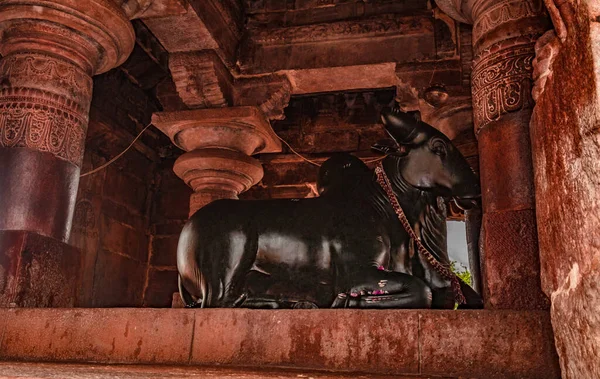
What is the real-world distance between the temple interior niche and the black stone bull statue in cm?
24

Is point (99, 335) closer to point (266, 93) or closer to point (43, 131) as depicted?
point (43, 131)

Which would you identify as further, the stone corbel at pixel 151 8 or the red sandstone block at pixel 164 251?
the red sandstone block at pixel 164 251

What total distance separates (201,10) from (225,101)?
2.80 feet

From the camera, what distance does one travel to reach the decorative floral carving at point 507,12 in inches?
112

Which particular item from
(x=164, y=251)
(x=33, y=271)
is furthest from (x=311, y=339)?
(x=164, y=251)

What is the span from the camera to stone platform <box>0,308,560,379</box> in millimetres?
2008

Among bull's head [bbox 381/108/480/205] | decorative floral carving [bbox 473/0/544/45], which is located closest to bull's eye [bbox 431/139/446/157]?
bull's head [bbox 381/108/480/205]

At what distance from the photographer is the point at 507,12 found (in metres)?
2.88

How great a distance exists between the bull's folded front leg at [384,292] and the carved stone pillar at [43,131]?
1.71m

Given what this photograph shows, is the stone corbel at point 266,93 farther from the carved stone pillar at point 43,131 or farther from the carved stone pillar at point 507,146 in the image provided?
the carved stone pillar at point 507,146

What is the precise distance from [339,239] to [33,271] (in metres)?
1.69

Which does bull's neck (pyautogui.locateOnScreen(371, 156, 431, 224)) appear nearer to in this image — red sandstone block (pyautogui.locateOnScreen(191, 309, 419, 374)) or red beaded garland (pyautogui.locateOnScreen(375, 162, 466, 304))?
red beaded garland (pyautogui.locateOnScreen(375, 162, 466, 304))

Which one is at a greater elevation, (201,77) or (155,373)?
(201,77)

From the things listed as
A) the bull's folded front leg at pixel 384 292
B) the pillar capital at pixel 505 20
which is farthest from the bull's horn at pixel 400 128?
the bull's folded front leg at pixel 384 292
